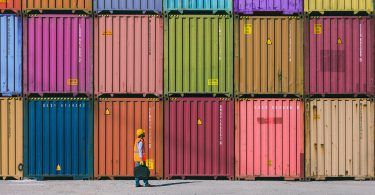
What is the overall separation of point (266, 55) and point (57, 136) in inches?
276

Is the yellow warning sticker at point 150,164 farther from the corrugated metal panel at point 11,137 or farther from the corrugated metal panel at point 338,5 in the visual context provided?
the corrugated metal panel at point 338,5

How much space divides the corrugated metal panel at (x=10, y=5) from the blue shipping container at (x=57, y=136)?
2.90 meters

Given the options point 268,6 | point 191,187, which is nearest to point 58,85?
point 191,187

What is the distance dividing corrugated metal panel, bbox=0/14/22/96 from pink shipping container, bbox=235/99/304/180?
22.7 ft

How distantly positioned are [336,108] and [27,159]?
9.79m

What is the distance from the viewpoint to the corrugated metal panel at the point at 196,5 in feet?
72.2

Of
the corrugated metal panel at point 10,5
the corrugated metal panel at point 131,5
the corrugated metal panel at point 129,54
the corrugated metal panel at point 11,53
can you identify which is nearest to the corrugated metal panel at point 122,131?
the corrugated metal panel at point 129,54

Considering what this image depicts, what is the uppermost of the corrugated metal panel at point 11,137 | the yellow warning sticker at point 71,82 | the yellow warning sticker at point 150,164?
the yellow warning sticker at point 71,82

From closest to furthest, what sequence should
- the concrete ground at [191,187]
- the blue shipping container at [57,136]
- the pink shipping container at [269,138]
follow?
the concrete ground at [191,187]
the blue shipping container at [57,136]
the pink shipping container at [269,138]

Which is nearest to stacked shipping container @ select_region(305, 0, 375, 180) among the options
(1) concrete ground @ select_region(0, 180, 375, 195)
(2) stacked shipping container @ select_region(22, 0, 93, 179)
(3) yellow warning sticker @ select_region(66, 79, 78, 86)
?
(1) concrete ground @ select_region(0, 180, 375, 195)

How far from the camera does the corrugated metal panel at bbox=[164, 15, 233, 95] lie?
22008 millimetres

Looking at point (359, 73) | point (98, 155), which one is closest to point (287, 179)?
point (359, 73)

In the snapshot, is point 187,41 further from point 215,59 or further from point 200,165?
point 200,165

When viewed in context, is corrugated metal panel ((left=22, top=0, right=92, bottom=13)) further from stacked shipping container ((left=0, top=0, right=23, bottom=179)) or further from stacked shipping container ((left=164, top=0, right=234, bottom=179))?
stacked shipping container ((left=164, top=0, right=234, bottom=179))
